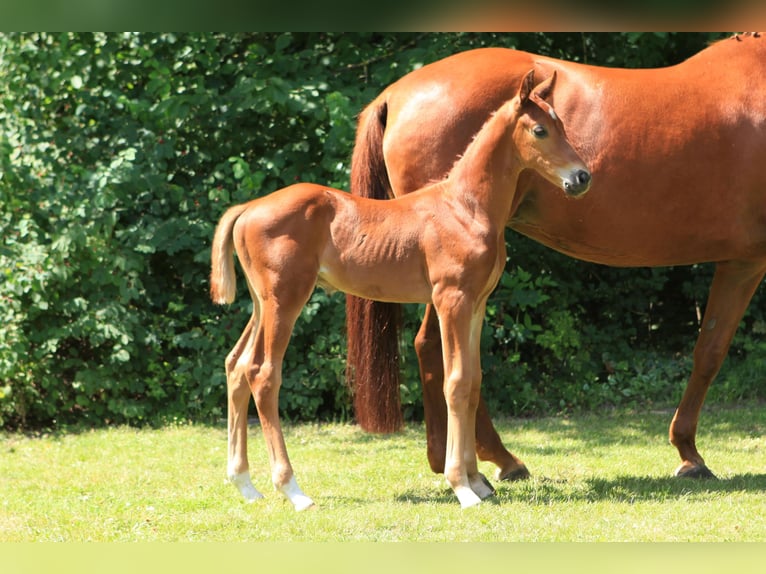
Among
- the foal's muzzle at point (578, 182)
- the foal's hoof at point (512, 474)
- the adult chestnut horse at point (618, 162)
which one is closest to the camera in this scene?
the foal's muzzle at point (578, 182)

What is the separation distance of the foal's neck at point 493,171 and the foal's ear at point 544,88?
0.15 meters

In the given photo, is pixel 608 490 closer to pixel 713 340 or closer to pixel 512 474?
pixel 512 474

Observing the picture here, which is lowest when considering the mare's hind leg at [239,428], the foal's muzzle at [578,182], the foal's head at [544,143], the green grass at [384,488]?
the green grass at [384,488]

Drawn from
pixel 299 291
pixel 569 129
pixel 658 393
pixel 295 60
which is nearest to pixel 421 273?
pixel 299 291

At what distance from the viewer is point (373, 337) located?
513 centimetres

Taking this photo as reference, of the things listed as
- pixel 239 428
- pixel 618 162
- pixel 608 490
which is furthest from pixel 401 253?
pixel 608 490

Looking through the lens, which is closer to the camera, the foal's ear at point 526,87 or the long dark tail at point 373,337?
the foal's ear at point 526,87

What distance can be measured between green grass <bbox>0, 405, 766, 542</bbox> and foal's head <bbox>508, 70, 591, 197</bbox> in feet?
5.28

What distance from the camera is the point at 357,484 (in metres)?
5.40

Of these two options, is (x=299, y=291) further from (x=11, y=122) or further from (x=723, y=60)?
(x=11, y=122)

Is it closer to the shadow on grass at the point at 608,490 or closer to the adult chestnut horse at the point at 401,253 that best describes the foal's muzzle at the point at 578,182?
the adult chestnut horse at the point at 401,253

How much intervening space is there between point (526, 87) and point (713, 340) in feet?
6.89

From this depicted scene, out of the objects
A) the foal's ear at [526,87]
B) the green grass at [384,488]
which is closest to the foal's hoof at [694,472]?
the green grass at [384,488]

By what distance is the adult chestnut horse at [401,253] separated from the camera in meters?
4.44
